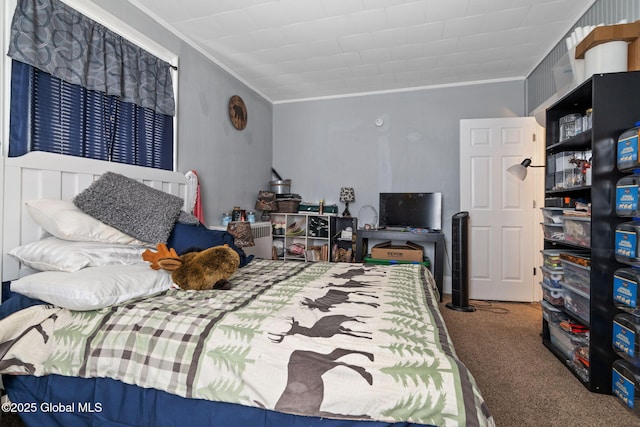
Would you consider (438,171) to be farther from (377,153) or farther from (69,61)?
(69,61)

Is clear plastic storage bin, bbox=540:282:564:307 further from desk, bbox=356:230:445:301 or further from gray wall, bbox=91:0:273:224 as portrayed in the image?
gray wall, bbox=91:0:273:224

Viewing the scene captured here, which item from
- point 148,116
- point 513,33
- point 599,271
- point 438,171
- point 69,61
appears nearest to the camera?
point 599,271

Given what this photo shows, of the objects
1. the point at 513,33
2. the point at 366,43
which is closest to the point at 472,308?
the point at 513,33

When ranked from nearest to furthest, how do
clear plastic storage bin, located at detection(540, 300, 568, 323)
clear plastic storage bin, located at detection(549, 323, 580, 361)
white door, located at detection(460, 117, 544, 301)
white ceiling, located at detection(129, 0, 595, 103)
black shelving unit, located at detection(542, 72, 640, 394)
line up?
black shelving unit, located at detection(542, 72, 640, 394), clear plastic storage bin, located at detection(549, 323, 580, 361), clear plastic storage bin, located at detection(540, 300, 568, 323), white ceiling, located at detection(129, 0, 595, 103), white door, located at detection(460, 117, 544, 301)

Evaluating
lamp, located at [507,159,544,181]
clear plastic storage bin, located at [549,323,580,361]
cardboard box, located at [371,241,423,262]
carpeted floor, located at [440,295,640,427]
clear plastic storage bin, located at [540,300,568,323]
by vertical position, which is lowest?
carpeted floor, located at [440,295,640,427]

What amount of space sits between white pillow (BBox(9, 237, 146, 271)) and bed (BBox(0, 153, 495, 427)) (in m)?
0.04

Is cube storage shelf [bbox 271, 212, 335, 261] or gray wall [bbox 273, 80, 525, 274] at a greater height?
gray wall [bbox 273, 80, 525, 274]

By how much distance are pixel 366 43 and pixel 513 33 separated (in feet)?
4.52

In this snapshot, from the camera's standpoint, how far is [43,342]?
1222 millimetres

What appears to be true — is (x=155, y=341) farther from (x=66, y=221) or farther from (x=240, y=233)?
(x=240, y=233)

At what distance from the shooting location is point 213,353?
1.05 metres

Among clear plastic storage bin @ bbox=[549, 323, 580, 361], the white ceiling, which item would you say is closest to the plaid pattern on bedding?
clear plastic storage bin @ bbox=[549, 323, 580, 361]

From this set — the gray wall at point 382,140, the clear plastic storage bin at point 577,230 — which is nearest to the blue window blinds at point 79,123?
the gray wall at point 382,140

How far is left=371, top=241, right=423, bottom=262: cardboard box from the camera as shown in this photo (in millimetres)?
3746
